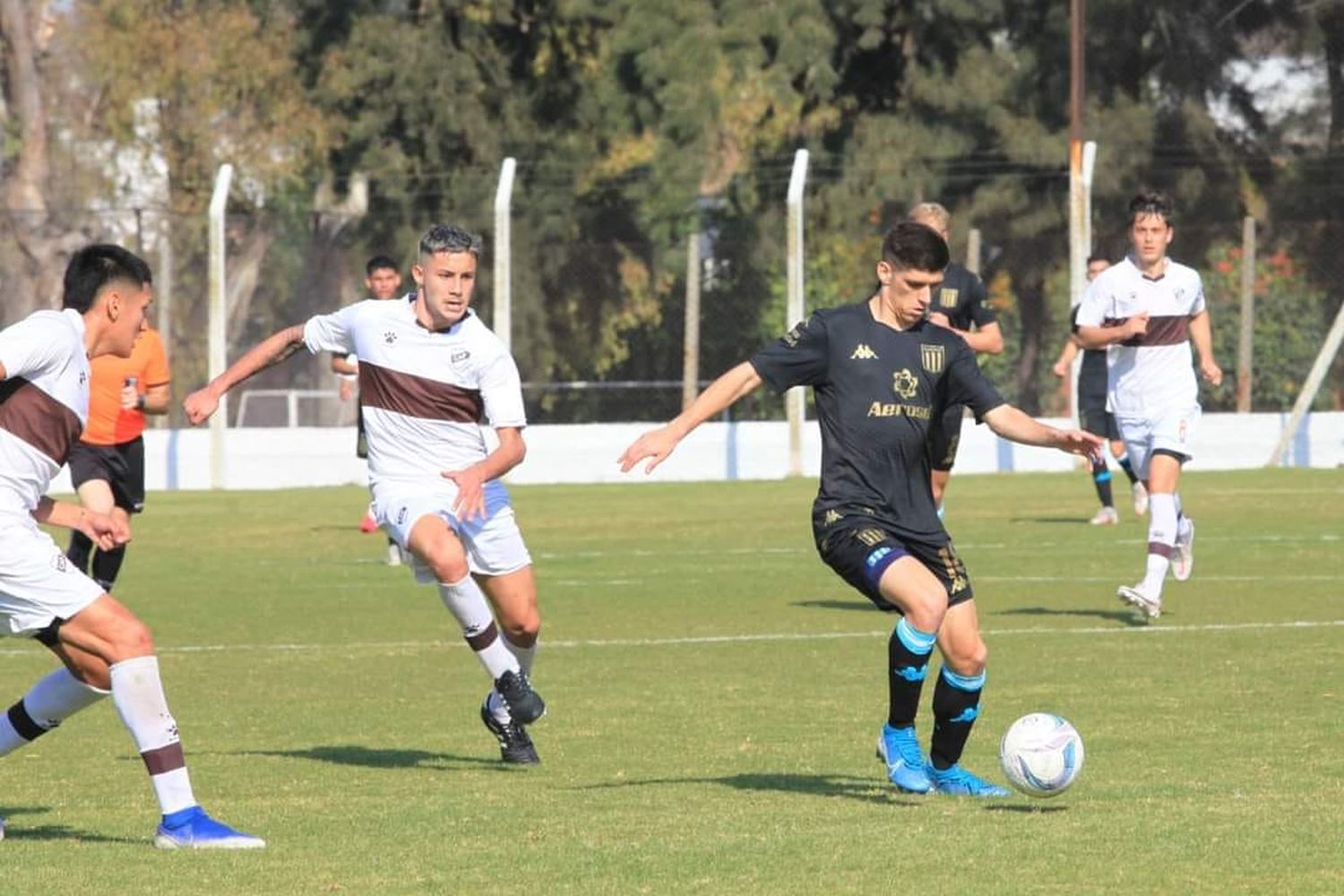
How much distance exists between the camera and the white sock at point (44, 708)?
812cm

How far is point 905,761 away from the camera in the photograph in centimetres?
862

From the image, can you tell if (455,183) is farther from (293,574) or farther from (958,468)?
(293,574)

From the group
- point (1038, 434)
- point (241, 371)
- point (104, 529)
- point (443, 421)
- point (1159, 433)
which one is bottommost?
point (1159, 433)

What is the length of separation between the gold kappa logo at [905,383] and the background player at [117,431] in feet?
24.7

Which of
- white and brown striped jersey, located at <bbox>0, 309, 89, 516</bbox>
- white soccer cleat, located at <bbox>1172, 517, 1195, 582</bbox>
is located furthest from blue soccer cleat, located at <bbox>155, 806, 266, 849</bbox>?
white soccer cleat, located at <bbox>1172, 517, 1195, 582</bbox>

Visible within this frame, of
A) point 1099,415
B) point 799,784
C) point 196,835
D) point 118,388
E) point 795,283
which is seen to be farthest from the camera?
point 795,283

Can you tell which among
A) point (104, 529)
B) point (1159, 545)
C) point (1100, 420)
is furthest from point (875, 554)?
point (1100, 420)

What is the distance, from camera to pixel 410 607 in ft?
55.4

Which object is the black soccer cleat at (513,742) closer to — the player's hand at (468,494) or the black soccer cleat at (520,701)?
the black soccer cleat at (520,701)

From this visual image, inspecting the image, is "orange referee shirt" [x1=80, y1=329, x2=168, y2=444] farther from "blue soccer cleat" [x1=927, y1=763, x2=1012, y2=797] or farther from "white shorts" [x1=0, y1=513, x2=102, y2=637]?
"blue soccer cleat" [x1=927, y1=763, x2=1012, y2=797]

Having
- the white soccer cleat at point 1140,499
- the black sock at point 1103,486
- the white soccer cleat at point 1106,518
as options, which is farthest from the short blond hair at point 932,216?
the white soccer cleat at point 1106,518

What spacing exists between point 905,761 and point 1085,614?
6864 mm

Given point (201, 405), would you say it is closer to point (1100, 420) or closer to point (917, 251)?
point (917, 251)

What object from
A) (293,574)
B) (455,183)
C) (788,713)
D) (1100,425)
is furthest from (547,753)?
(455,183)
